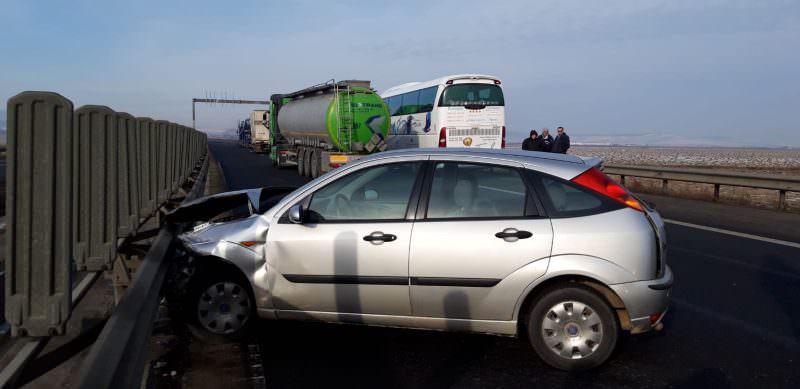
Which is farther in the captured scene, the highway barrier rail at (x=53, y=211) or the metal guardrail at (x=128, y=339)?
the highway barrier rail at (x=53, y=211)

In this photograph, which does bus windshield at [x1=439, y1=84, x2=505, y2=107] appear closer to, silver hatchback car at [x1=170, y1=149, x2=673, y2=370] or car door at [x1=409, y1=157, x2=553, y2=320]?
silver hatchback car at [x1=170, y1=149, x2=673, y2=370]

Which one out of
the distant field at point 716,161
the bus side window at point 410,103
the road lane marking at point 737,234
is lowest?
the road lane marking at point 737,234

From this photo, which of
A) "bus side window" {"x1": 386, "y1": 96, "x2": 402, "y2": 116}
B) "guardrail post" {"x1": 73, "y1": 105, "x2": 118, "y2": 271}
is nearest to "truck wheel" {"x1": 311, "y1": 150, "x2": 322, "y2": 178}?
"bus side window" {"x1": 386, "y1": 96, "x2": 402, "y2": 116}

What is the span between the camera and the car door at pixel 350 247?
15.7ft

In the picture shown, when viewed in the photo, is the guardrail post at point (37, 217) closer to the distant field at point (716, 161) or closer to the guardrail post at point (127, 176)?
the guardrail post at point (127, 176)

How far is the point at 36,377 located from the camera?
14.0 feet

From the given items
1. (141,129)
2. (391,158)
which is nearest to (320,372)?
(391,158)

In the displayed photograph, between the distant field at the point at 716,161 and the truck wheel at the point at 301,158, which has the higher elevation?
the distant field at the point at 716,161

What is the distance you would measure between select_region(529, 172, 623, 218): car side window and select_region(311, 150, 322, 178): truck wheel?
1858 centimetres

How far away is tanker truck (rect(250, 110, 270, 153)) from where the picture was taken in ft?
155

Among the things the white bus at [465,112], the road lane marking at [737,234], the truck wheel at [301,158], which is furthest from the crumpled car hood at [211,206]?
the truck wheel at [301,158]

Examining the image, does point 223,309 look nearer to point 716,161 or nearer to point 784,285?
point 784,285

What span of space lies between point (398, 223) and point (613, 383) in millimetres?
1754

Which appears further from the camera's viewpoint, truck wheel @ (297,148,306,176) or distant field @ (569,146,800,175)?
distant field @ (569,146,800,175)
